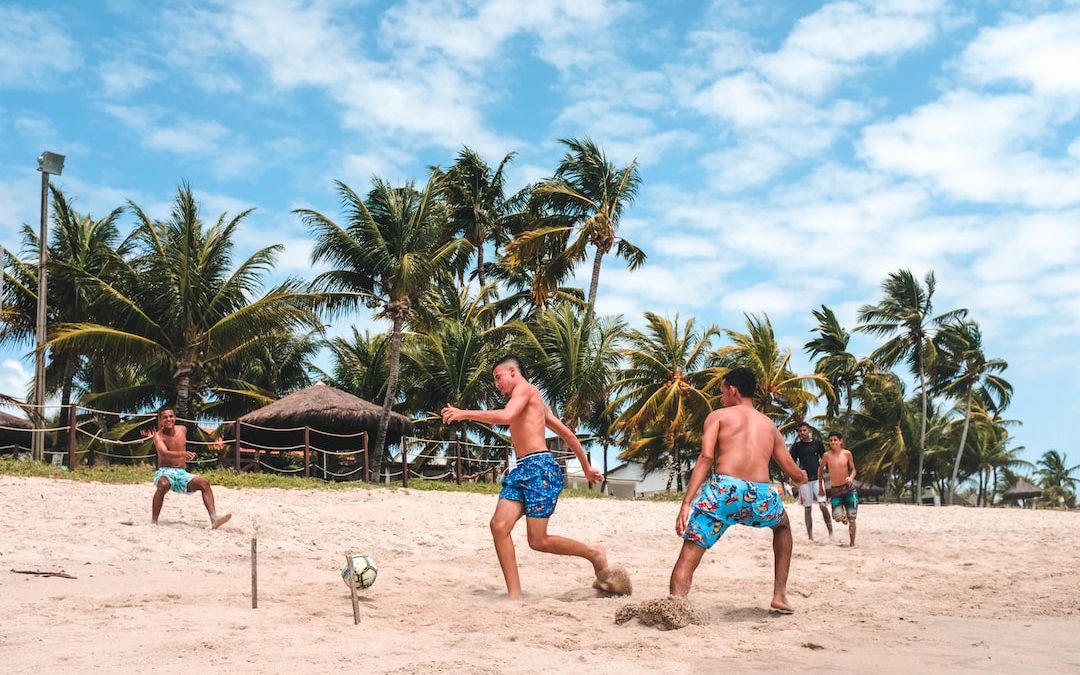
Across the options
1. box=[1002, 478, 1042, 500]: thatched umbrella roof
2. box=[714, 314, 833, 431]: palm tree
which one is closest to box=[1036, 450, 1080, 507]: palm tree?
box=[1002, 478, 1042, 500]: thatched umbrella roof

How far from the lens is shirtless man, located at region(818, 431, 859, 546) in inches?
450

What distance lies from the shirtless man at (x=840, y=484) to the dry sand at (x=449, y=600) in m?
0.40

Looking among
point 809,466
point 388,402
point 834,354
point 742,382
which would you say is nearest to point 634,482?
point 834,354

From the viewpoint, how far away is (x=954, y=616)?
6.28 m

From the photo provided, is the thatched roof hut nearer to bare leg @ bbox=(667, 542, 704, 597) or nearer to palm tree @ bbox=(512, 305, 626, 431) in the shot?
palm tree @ bbox=(512, 305, 626, 431)

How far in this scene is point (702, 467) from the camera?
5645 mm

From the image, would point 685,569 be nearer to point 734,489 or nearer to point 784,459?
point 734,489

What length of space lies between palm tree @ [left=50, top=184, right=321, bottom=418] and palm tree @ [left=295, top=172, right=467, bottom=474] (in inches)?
47.2

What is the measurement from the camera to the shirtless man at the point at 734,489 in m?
5.55

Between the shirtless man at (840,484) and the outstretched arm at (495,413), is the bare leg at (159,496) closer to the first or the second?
the outstretched arm at (495,413)

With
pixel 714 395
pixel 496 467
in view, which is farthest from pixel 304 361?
pixel 714 395

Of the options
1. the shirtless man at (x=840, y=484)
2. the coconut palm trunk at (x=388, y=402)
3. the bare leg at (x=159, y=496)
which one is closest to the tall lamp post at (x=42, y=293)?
the coconut palm trunk at (x=388, y=402)

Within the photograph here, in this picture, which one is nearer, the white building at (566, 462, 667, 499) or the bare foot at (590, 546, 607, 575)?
the bare foot at (590, 546, 607, 575)

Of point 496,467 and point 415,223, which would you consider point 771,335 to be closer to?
point 496,467
